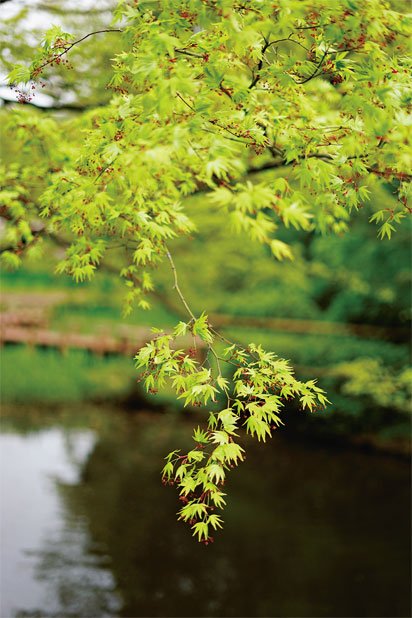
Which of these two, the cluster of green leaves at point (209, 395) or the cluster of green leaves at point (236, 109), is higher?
the cluster of green leaves at point (236, 109)

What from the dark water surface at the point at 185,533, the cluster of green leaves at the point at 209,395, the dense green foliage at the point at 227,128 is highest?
the dense green foliage at the point at 227,128

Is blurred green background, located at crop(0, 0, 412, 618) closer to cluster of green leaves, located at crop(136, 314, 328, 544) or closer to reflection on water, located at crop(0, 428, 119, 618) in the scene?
reflection on water, located at crop(0, 428, 119, 618)

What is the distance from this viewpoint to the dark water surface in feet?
28.0

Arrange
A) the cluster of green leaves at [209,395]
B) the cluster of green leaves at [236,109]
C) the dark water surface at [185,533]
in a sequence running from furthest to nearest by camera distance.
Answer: the dark water surface at [185,533] < the cluster of green leaves at [209,395] < the cluster of green leaves at [236,109]

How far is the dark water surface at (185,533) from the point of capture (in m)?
8.54

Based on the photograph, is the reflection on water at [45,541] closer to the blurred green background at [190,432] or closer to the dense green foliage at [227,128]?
the blurred green background at [190,432]

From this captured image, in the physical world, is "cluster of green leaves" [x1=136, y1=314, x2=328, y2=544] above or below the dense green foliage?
below

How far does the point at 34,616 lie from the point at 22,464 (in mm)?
5243

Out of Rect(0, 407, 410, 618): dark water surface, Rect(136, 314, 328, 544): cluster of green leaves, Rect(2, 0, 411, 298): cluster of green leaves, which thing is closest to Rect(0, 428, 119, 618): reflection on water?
Rect(0, 407, 410, 618): dark water surface

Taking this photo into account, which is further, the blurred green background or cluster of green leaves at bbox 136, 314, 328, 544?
the blurred green background

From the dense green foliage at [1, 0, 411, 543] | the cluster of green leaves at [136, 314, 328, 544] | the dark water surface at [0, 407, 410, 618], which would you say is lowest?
the dark water surface at [0, 407, 410, 618]

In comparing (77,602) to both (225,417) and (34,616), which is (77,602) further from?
(225,417)

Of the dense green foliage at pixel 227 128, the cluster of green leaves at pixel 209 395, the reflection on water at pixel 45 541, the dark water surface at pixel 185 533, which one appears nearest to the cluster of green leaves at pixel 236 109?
the dense green foliage at pixel 227 128

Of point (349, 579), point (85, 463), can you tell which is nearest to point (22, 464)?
point (85, 463)
